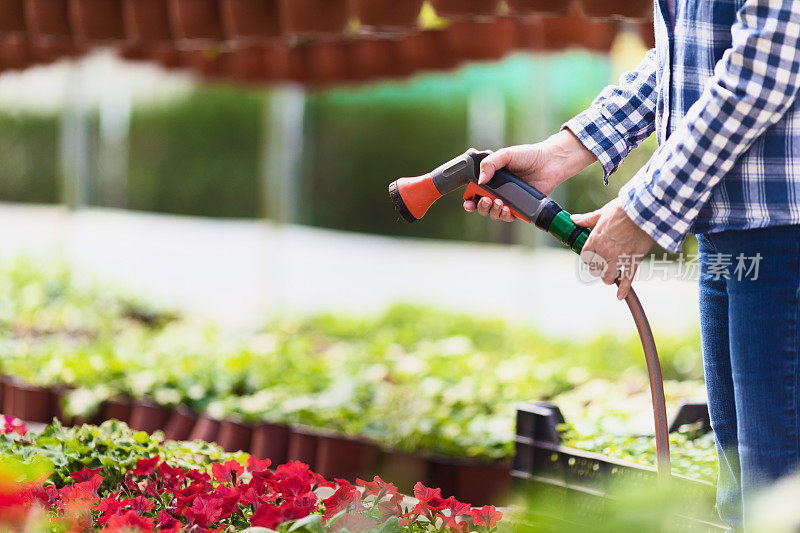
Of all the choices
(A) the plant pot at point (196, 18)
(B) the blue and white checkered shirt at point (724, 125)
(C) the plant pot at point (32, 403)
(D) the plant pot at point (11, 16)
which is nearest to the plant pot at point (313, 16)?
(A) the plant pot at point (196, 18)

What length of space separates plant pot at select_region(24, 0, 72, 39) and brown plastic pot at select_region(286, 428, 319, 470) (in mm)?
1578

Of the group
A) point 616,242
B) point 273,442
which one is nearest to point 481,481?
point 273,442

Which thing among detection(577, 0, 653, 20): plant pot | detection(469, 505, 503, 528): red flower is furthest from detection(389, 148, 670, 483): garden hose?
detection(577, 0, 653, 20): plant pot

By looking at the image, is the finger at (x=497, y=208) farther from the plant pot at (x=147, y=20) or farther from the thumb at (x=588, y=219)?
the plant pot at (x=147, y=20)

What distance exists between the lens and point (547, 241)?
664cm

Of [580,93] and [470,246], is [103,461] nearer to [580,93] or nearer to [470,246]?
[580,93]

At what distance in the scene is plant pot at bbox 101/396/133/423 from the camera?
10.2ft

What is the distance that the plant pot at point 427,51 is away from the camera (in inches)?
161

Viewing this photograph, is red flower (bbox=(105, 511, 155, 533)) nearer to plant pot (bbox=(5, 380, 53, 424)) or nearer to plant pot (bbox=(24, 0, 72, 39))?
plant pot (bbox=(24, 0, 72, 39))

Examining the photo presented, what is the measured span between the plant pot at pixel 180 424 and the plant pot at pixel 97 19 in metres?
1.34

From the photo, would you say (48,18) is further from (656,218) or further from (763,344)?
(763,344)

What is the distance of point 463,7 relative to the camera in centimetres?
219

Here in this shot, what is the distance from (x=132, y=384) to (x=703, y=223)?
2.59 meters

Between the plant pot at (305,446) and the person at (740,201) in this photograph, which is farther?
the plant pot at (305,446)
